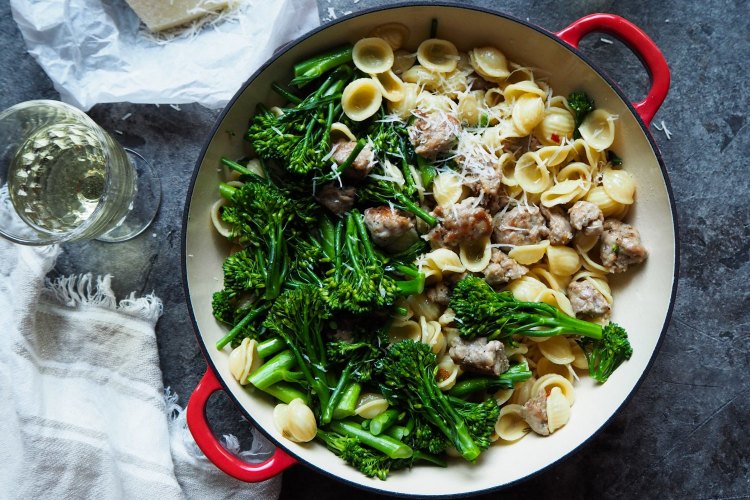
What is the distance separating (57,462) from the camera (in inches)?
120

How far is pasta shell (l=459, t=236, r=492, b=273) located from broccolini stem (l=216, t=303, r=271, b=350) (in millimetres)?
895

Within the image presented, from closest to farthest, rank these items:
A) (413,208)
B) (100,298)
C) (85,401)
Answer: (413,208) < (85,401) < (100,298)

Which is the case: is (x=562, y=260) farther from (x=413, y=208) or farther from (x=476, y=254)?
(x=413, y=208)

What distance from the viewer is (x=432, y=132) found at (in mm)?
2756

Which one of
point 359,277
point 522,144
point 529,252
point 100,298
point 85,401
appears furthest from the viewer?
point 100,298

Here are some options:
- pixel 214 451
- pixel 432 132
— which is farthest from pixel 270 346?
pixel 432 132

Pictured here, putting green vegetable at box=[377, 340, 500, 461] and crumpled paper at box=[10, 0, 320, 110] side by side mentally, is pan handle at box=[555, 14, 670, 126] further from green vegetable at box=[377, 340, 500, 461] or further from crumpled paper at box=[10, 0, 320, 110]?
green vegetable at box=[377, 340, 500, 461]

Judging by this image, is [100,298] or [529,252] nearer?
[529,252]

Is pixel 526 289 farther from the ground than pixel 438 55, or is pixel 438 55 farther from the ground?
pixel 438 55

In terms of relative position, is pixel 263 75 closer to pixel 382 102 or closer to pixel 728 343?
pixel 382 102

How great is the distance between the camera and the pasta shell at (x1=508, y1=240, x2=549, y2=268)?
2885 millimetres

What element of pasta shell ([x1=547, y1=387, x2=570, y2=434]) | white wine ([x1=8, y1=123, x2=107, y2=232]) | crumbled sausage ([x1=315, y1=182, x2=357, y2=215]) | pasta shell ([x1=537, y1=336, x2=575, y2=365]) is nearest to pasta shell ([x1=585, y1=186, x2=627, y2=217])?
pasta shell ([x1=537, y1=336, x2=575, y2=365])

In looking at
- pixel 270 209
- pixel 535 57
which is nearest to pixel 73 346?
pixel 270 209

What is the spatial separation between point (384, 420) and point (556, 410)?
0.75 meters
